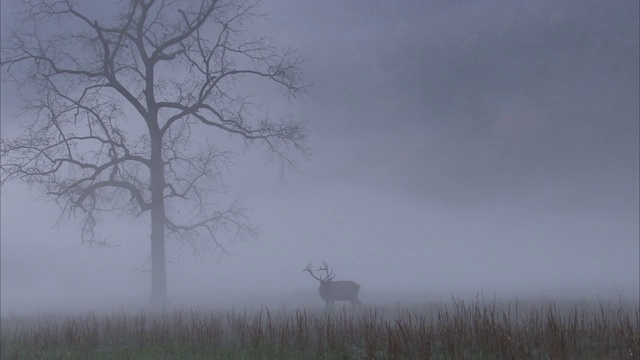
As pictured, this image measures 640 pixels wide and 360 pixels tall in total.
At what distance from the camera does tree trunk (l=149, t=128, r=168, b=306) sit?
25.1 m

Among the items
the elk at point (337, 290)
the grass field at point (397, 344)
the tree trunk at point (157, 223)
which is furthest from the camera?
the tree trunk at point (157, 223)

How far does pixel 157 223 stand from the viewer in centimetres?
2544

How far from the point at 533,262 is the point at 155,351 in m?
98.3

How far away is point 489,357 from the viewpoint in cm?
759

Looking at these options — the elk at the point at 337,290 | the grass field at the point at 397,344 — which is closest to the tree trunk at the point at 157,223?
the elk at the point at 337,290

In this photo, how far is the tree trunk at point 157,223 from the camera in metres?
25.1

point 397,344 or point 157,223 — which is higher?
point 157,223

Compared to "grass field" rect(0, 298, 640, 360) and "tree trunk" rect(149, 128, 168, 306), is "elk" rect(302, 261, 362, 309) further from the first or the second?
"grass field" rect(0, 298, 640, 360)

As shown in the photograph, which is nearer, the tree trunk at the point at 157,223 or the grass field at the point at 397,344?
the grass field at the point at 397,344

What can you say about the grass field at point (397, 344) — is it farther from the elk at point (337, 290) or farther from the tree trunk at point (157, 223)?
the tree trunk at point (157, 223)

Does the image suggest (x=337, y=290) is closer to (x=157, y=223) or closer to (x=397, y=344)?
(x=157, y=223)

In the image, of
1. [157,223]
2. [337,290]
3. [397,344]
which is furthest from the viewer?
[157,223]

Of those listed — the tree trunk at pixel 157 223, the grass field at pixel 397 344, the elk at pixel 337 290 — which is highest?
the tree trunk at pixel 157 223

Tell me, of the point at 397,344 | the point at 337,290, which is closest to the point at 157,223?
the point at 337,290
